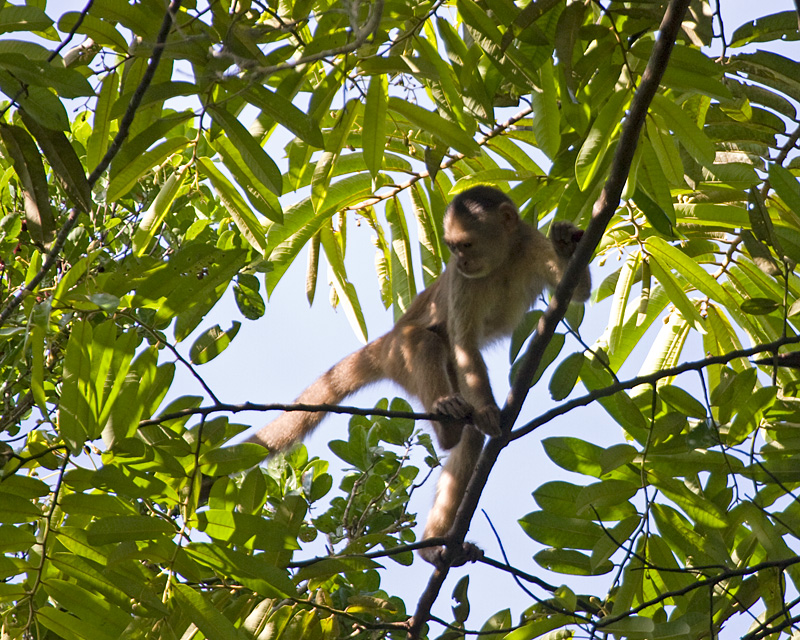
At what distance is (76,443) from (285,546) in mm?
728

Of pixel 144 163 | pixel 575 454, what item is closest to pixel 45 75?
pixel 144 163

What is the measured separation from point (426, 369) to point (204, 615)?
268cm

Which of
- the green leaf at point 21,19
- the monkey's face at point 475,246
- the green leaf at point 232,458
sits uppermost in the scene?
the monkey's face at point 475,246

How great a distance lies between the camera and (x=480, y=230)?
4.84 metres

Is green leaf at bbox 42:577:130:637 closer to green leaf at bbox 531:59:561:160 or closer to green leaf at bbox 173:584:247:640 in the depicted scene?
green leaf at bbox 173:584:247:640

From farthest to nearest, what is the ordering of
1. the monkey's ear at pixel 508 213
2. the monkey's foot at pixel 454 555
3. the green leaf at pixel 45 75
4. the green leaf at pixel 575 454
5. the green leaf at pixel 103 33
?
the monkey's ear at pixel 508 213 < the monkey's foot at pixel 454 555 < the green leaf at pixel 575 454 < the green leaf at pixel 103 33 < the green leaf at pixel 45 75

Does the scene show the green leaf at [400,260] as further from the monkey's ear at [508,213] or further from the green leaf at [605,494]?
the green leaf at [605,494]

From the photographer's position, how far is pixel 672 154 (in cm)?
299

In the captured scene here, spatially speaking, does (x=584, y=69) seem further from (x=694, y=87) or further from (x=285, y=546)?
(x=285, y=546)

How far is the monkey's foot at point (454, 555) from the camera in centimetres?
364

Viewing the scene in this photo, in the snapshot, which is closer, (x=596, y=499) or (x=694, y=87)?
(x=694, y=87)

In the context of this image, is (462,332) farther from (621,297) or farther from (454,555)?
(454,555)

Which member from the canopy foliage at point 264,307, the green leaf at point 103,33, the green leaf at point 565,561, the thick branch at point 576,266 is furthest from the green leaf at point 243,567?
the green leaf at point 103,33

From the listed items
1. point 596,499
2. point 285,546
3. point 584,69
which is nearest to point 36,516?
point 285,546
